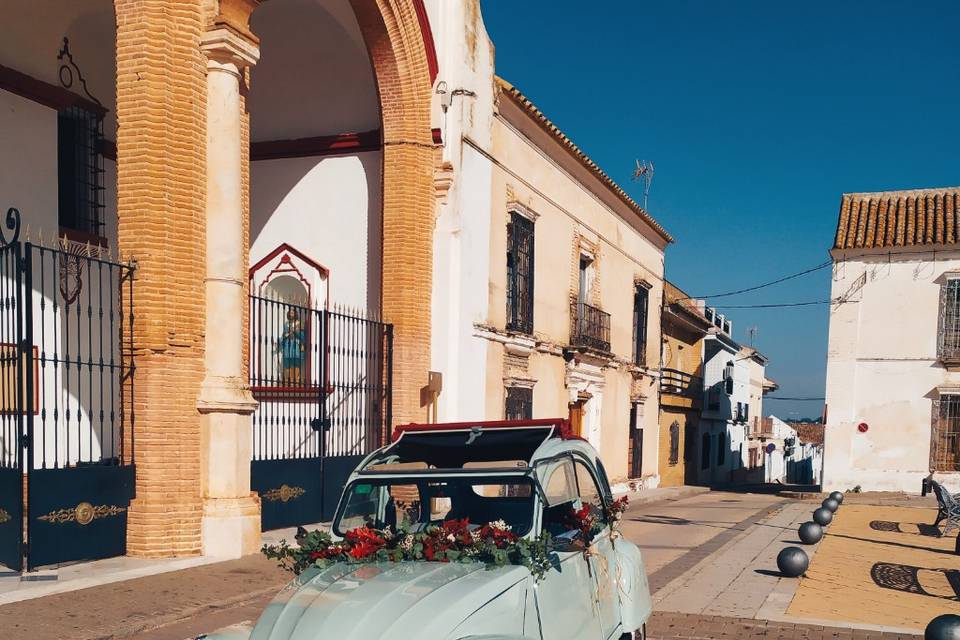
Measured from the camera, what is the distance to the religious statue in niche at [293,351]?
1330cm

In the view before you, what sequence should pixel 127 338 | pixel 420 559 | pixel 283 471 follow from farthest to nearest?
1. pixel 283 471
2. pixel 127 338
3. pixel 420 559

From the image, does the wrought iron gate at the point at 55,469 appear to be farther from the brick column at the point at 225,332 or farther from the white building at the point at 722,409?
the white building at the point at 722,409

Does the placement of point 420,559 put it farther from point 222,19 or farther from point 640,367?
point 640,367

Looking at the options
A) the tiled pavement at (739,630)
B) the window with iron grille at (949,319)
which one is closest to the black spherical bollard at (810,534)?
the tiled pavement at (739,630)

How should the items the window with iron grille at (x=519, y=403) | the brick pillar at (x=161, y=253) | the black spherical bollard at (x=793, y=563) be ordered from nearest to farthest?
the brick pillar at (x=161, y=253)
the black spherical bollard at (x=793, y=563)
the window with iron grille at (x=519, y=403)

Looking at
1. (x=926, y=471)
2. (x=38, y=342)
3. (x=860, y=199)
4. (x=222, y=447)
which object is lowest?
(x=926, y=471)

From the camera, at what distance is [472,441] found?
17.0ft

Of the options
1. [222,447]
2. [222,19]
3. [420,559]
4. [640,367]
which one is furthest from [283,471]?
[640,367]

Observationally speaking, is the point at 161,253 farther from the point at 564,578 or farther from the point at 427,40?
the point at 427,40

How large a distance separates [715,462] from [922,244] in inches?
696

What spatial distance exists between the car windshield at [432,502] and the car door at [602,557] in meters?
0.50

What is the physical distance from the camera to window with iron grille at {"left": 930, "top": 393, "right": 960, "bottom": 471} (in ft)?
74.3

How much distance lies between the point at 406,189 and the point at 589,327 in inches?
339

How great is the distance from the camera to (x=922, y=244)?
23.2 m
